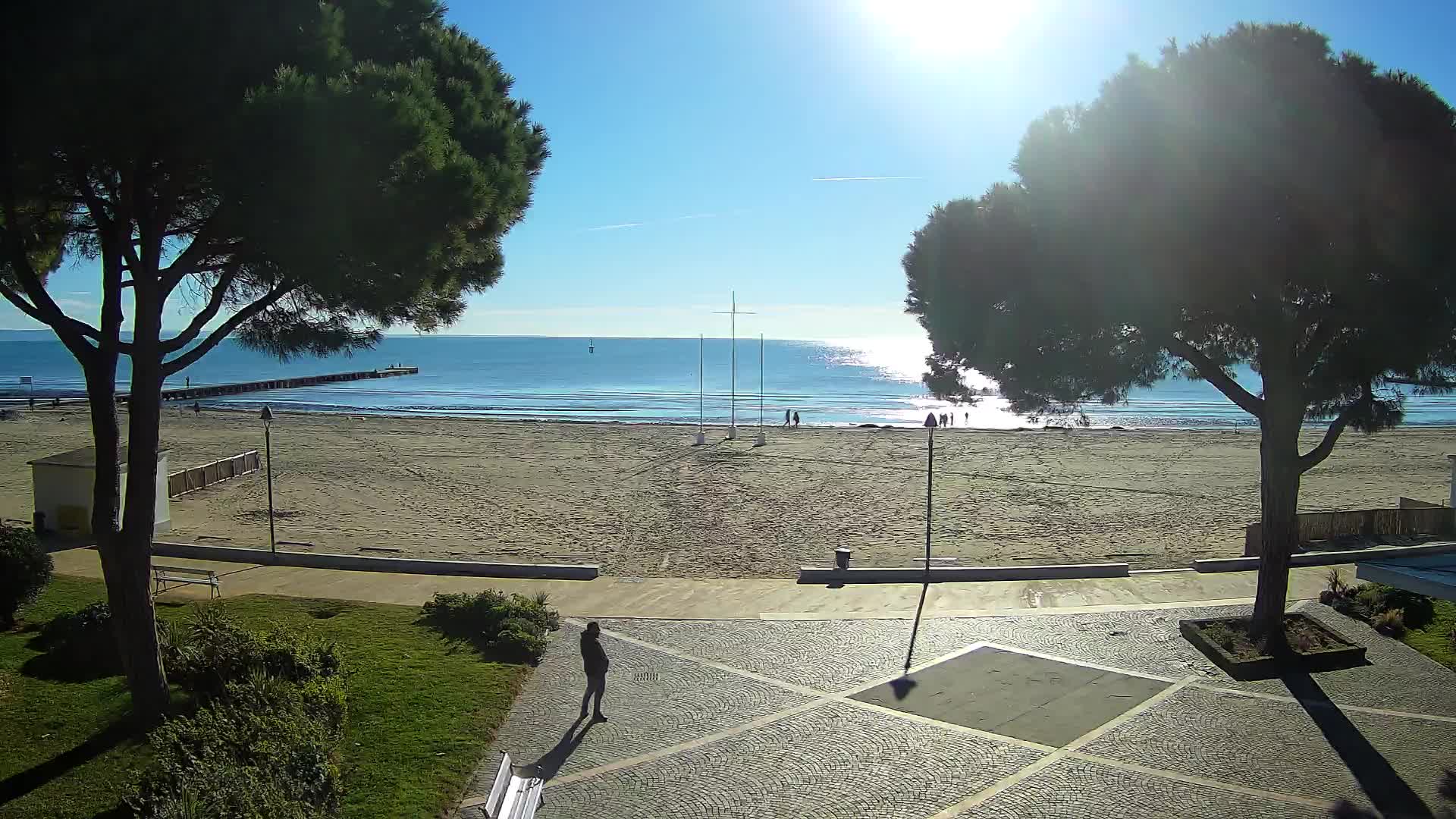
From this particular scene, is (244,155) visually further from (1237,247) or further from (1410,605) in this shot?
(1410,605)

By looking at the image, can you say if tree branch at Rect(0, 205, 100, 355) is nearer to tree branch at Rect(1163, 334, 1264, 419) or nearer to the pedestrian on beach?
the pedestrian on beach

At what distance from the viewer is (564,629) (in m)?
12.9

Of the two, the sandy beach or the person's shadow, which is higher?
the sandy beach

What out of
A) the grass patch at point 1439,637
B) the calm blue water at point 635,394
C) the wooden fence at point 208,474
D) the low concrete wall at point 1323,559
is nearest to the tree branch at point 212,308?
the grass patch at point 1439,637

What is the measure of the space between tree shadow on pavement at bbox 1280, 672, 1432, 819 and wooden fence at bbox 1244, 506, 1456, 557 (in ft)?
28.6

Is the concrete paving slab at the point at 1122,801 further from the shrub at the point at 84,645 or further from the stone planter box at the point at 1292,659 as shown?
the shrub at the point at 84,645

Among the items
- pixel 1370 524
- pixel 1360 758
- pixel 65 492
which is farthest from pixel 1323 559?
pixel 65 492

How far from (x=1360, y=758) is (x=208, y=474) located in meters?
29.3

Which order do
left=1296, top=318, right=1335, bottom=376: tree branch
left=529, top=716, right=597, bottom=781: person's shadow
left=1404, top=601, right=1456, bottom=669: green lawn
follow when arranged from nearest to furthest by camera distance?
left=529, top=716, right=597, bottom=781: person's shadow < left=1296, top=318, right=1335, bottom=376: tree branch < left=1404, top=601, right=1456, bottom=669: green lawn

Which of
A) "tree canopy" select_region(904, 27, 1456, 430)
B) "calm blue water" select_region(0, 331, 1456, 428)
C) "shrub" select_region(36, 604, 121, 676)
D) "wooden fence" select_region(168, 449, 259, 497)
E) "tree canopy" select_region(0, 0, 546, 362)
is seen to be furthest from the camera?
"calm blue water" select_region(0, 331, 1456, 428)

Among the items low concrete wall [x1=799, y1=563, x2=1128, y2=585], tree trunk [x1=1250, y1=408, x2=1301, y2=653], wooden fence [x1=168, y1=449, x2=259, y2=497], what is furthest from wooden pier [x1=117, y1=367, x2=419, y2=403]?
tree trunk [x1=1250, y1=408, x2=1301, y2=653]

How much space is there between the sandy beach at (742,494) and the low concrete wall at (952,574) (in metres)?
1.66

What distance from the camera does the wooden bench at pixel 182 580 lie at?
14.3 m

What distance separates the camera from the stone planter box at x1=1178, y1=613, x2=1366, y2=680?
36.2ft
